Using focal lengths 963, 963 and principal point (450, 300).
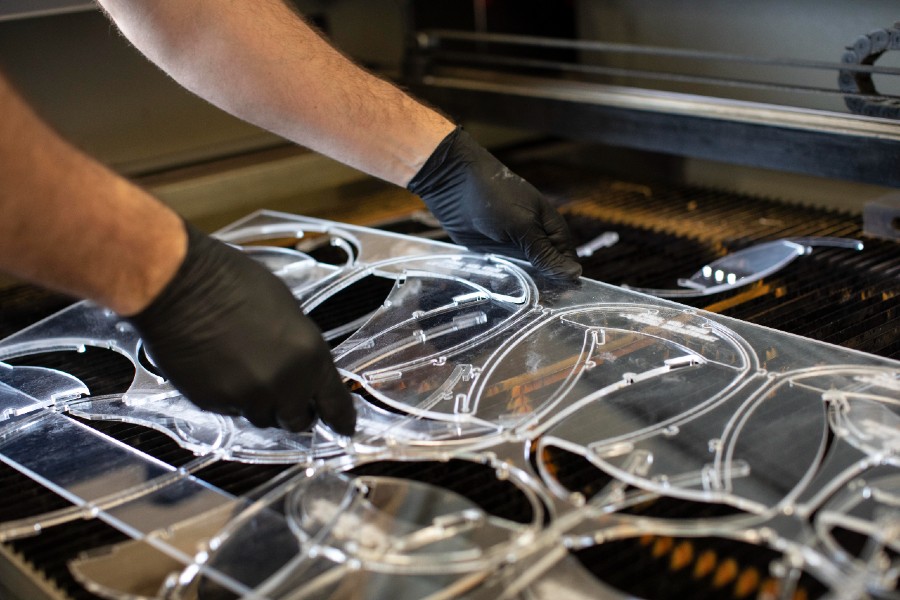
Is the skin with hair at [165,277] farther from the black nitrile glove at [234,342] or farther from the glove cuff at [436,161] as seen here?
the glove cuff at [436,161]

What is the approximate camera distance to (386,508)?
1.22 metres

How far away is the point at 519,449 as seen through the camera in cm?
132

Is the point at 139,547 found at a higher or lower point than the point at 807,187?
lower

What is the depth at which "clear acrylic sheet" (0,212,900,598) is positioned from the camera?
3.63ft

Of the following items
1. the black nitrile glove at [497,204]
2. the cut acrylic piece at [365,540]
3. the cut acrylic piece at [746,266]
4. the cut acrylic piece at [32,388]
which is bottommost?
the cut acrylic piece at [32,388]

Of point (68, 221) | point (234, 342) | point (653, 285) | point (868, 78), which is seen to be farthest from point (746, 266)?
point (68, 221)

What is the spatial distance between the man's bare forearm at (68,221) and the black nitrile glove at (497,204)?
2.45 ft

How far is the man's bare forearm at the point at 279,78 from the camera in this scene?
1833mm

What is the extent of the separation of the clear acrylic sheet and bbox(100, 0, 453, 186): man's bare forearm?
1.01 feet

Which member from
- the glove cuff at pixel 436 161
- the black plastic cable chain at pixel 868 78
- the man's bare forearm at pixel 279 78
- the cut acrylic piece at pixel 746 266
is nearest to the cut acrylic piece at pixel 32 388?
the man's bare forearm at pixel 279 78

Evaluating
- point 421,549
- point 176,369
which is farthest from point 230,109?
point 421,549

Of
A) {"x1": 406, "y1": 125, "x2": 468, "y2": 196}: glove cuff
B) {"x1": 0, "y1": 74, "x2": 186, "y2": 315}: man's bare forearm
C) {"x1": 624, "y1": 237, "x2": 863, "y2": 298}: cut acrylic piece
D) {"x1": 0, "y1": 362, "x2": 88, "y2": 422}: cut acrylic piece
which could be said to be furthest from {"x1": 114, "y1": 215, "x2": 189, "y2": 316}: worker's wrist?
{"x1": 624, "y1": 237, "x2": 863, "y2": 298}: cut acrylic piece

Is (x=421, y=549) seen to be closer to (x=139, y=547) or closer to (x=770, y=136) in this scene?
(x=139, y=547)

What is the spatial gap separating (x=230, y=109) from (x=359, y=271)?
43 centimetres
